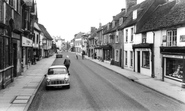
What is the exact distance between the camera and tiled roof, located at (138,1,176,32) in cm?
1512

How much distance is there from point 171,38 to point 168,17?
83.5 inches

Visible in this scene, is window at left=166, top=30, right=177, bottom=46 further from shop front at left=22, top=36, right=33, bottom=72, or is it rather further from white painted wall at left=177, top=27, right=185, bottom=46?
shop front at left=22, top=36, right=33, bottom=72

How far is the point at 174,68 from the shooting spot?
1491 cm

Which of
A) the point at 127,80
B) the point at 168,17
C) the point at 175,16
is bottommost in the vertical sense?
the point at 127,80

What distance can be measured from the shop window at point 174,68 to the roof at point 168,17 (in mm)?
2872

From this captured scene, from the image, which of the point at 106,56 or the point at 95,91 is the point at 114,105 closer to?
the point at 95,91

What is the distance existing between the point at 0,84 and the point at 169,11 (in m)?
15.3

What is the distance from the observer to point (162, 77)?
1623 centimetres

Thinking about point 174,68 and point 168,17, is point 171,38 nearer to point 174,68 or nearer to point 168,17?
point 168,17

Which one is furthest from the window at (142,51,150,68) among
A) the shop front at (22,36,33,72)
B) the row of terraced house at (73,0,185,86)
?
the shop front at (22,36,33,72)

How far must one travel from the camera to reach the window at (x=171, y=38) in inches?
581

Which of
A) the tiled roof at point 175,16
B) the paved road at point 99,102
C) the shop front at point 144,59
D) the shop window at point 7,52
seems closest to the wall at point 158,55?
the shop front at point 144,59

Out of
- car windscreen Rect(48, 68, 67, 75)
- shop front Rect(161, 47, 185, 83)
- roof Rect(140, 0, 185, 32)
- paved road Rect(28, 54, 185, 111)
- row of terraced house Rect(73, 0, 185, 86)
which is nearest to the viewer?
A: paved road Rect(28, 54, 185, 111)

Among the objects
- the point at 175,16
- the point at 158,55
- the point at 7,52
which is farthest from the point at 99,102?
the point at 175,16
